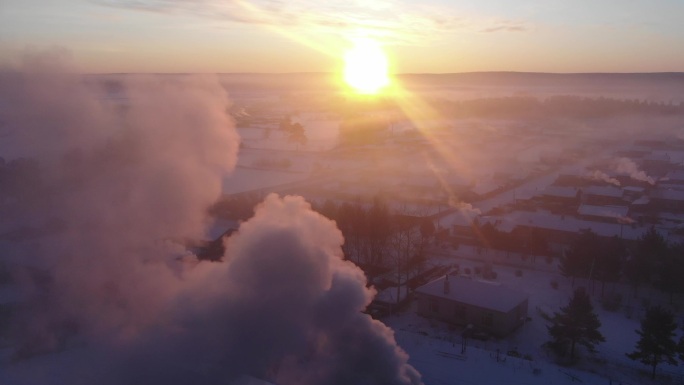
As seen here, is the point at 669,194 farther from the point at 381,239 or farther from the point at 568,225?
the point at 381,239

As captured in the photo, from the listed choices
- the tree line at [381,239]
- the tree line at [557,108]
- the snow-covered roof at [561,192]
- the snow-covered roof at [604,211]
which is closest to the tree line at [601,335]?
the tree line at [381,239]

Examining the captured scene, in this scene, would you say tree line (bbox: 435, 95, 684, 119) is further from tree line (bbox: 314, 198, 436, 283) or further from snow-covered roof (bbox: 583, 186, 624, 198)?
tree line (bbox: 314, 198, 436, 283)

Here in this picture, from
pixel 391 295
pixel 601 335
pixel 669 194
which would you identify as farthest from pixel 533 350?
pixel 669 194

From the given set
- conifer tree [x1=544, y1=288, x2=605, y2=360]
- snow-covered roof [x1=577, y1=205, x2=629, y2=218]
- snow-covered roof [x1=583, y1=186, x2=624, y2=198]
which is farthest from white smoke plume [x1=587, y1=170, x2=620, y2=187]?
conifer tree [x1=544, y1=288, x2=605, y2=360]

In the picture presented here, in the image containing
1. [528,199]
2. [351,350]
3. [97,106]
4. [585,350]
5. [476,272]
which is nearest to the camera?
[351,350]

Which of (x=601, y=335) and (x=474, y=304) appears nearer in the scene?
(x=601, y=335)

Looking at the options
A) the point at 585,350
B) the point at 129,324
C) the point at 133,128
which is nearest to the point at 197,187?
the point at 133,128

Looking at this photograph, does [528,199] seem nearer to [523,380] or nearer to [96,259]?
[523,380]
